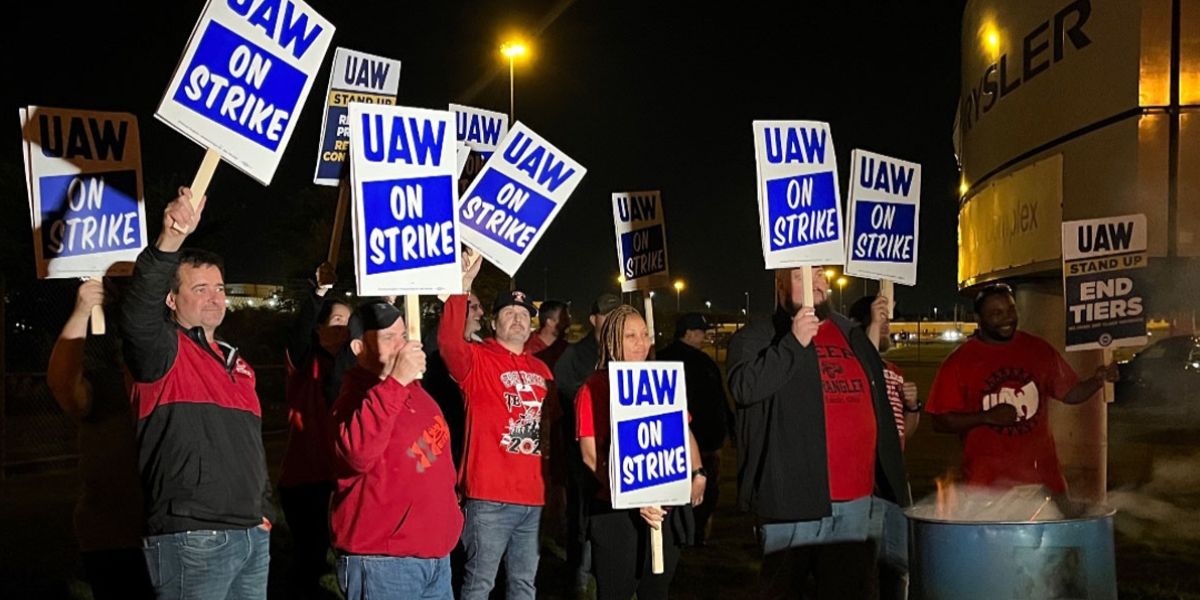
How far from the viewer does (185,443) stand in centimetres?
402

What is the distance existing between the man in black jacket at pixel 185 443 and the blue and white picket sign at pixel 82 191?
1.03 meters

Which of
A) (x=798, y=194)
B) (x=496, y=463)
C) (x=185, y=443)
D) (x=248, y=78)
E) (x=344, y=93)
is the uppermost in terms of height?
(x=344, y=93)

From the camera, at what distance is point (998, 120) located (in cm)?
1245

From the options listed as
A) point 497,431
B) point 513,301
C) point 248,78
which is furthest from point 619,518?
point 248,78

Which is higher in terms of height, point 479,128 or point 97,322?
point 479,128

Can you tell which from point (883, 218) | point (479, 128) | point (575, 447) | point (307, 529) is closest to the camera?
point (883, 218)

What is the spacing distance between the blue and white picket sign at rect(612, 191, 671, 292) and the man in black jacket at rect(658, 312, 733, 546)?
2.12ft

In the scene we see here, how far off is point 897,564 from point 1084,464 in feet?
16.7

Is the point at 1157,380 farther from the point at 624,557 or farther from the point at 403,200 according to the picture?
the point at 403,200

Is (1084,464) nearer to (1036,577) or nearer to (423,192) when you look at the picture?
(1036,577)

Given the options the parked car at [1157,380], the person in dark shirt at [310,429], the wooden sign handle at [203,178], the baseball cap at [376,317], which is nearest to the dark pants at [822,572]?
the baseball cap at [376,317]

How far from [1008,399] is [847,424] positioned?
122 cm

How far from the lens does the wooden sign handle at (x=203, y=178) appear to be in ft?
13.1

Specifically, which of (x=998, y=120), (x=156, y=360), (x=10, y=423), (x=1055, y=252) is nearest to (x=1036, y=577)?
(x=156, y=360)
